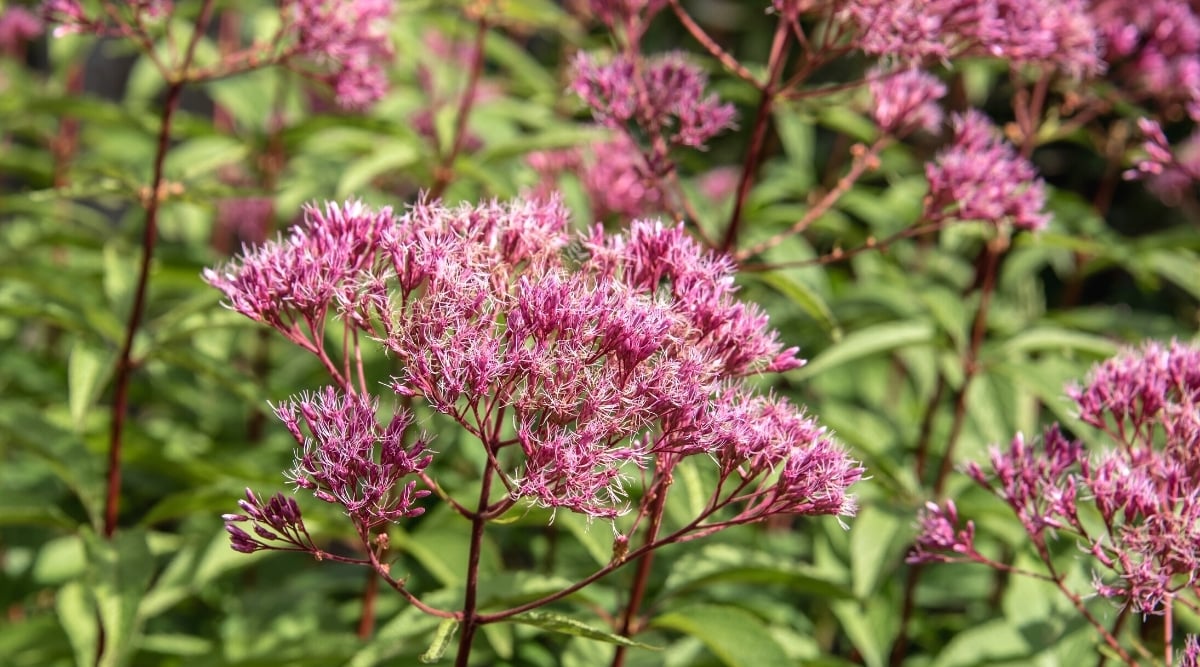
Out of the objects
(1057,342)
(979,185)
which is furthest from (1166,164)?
(979,185)

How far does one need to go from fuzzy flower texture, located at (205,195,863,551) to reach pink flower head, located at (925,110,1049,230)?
757mm

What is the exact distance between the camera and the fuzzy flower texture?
160 cm

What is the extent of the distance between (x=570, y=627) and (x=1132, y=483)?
85 centimetres

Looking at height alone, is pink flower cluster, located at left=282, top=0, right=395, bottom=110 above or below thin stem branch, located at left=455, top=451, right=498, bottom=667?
above

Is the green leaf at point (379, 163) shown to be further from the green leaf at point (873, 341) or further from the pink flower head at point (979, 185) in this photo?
the pink flower head at point (979, 185)

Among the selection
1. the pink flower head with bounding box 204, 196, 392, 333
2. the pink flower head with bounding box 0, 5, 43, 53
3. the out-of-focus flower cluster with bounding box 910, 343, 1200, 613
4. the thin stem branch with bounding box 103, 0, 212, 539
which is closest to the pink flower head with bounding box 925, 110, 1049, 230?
the out-of-focus flower cluster with bounding box 910, 343, 1200, 613

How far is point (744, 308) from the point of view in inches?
70.3

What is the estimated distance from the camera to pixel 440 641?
1635mm

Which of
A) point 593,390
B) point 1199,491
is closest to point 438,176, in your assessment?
point 593,390

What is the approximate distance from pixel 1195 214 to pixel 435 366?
11.8 feet

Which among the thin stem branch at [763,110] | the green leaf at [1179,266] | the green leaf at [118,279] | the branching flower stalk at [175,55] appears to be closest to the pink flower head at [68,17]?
the branching flower stalk at [175,55]

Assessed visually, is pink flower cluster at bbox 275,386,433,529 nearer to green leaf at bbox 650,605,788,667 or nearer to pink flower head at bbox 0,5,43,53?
green leaf at bbox 650,605,788,667

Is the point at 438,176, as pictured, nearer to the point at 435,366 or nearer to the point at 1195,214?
the point at 435,366

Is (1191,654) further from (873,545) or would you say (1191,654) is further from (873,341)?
(873,341)
